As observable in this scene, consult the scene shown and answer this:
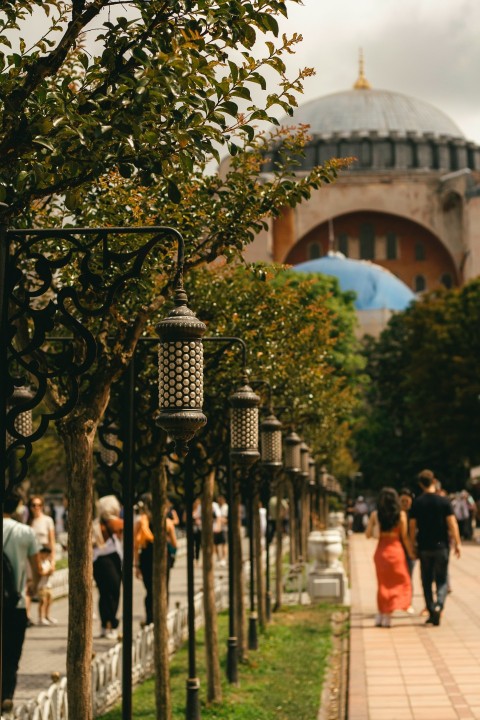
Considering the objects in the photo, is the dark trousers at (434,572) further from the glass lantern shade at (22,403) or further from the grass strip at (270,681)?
the glass lantern shade at (22,403)

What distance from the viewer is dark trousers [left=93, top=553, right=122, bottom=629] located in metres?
15.3

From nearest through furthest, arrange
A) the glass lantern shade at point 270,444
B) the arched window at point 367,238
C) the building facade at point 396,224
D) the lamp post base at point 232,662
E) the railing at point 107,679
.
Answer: the railing at point 107,679 → the lamp post base at point 232,662 → the glass lantern shade at point 270,444 → the building facade at point 396,224 → the arched window at point 367,238

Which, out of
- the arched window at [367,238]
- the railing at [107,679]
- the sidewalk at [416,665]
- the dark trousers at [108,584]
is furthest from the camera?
the arched window at [367,238]

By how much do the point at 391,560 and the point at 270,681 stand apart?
12.0 ft

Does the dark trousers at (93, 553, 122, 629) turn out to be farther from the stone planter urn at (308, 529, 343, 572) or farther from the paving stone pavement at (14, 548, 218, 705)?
the stone planter urn at (308, 529, 343, 572)

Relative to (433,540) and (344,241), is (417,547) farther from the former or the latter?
(344,241)

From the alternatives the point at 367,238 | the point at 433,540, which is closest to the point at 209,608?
the point at 433,540

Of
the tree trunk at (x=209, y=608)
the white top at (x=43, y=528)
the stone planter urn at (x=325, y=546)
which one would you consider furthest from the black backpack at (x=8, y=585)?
the stone planter urn at (x=325, y=546)

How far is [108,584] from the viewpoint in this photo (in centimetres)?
1534

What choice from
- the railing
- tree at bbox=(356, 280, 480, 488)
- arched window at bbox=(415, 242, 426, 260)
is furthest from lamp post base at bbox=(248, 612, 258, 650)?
arched window at bbox=(415, 242, 426, 260)

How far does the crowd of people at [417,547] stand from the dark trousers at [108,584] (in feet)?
10.3

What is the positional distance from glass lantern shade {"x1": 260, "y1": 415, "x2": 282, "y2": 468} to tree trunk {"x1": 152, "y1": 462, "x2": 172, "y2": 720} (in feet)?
6.20

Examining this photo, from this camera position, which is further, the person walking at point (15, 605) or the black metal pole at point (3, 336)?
the person walking at point (15, 605)

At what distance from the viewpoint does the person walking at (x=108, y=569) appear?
15312 millimetres
